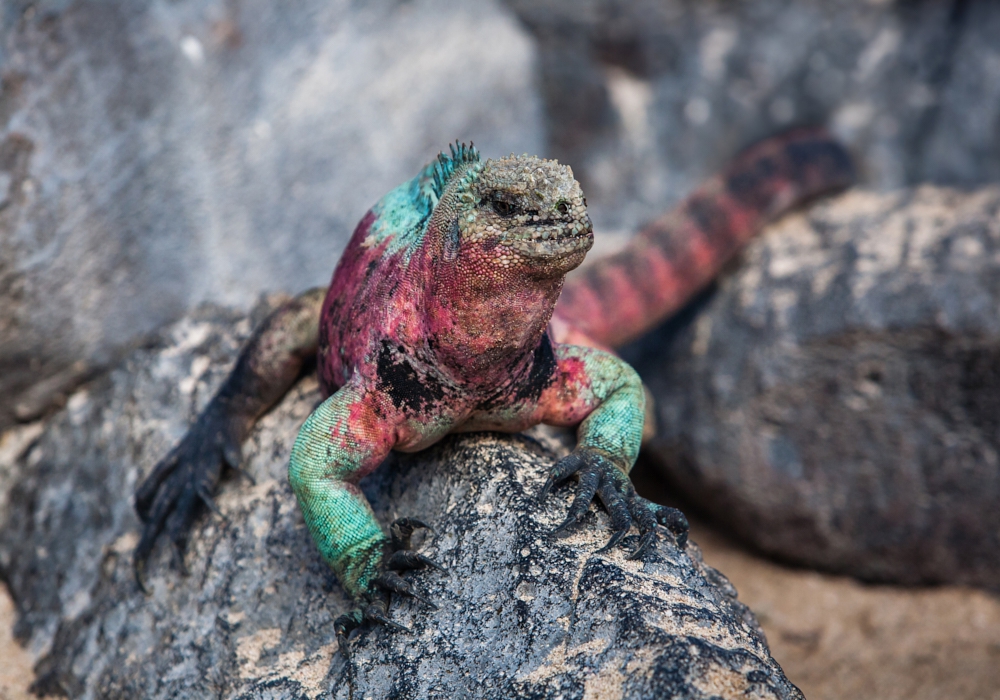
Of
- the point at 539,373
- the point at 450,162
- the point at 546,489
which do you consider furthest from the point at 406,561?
the point at 450,162

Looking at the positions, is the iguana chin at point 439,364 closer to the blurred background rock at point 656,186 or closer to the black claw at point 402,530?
the black claw at point 402,530

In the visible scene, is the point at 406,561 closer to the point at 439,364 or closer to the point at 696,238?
the point at 439,364

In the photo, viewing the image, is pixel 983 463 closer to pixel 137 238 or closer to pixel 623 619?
pixel 623 619

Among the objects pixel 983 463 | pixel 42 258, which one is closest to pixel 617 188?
pixel 983 463

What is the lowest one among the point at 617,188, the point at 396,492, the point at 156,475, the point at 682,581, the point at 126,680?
the point at 682,581

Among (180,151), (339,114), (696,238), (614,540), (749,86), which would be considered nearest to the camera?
(614,540)

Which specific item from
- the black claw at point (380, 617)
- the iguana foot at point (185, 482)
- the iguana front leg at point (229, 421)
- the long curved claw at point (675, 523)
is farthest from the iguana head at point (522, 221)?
the iguana foot at point (185, 482)

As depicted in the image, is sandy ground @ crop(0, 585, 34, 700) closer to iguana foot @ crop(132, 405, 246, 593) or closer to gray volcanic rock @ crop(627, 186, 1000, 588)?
iguana foot @ crop(132, 405, 246, 593)

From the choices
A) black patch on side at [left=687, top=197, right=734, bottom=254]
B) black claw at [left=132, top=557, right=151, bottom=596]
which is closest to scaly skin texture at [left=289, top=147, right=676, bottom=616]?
black claw at [left=132, top=557, right=151, bottom=596]
